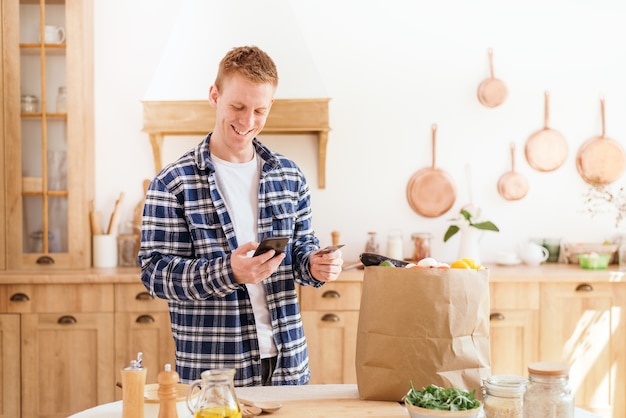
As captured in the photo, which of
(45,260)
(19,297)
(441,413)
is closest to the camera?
(441,413)

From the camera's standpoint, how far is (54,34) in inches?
141

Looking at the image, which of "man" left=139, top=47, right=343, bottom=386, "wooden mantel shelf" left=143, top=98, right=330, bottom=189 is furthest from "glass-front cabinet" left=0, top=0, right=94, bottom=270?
"man" left=139, top=47, right=343, bottom=386

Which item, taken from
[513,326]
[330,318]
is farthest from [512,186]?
[330,318]

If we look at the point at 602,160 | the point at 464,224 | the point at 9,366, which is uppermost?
the point at 602,160

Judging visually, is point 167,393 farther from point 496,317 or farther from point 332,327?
point 496,317

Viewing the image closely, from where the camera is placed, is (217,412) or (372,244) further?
(372,244)

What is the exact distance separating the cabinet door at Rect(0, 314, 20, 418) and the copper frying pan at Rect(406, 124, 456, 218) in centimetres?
203

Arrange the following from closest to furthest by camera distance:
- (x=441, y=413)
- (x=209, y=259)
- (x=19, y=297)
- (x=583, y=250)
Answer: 1. (x=441, y=413)
2. (x=209, y=259)
3. (x=19, y=297)
4. (x=583, y=250)

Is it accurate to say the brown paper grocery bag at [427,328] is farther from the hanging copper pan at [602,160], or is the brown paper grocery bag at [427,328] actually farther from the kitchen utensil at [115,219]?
the hanging copper pan at [602,160]

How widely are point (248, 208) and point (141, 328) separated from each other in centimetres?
158

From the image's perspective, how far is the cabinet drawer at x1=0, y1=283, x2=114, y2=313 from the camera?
337 cm

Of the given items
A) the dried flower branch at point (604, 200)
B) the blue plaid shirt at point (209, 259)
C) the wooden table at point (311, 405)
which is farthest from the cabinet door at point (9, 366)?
the dried flower branch at point (604, 200)

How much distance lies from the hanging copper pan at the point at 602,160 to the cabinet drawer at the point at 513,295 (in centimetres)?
Result: 84

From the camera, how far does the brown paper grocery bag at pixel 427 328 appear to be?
161cm
